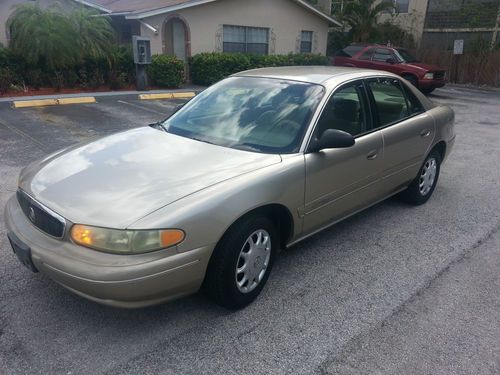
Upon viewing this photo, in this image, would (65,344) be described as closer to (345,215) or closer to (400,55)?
(345,215)

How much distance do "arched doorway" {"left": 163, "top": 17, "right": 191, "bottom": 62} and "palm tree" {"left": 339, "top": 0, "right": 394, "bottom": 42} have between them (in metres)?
10.0

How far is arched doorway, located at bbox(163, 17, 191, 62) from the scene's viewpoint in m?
15.3

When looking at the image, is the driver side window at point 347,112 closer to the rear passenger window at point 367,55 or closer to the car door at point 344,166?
the car door at point 344,166

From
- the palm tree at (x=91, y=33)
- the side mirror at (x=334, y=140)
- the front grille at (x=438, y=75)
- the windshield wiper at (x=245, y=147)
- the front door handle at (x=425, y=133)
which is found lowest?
the front door handle at (x=425, y=133)

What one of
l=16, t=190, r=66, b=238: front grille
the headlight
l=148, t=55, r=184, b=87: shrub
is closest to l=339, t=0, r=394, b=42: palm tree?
l=148, t=55, r=184, b=87: shrub

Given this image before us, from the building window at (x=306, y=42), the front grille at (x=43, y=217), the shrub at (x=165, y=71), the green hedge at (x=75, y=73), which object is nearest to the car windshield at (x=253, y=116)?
the front grille at (x=43, y=217)

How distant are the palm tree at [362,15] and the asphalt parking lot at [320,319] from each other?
19243 millimetres

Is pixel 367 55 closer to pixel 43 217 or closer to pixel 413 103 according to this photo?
pixel 413 103

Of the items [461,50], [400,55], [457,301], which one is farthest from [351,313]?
[461,50]

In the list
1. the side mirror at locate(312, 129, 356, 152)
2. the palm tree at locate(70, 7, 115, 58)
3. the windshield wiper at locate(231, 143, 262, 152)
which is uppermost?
the palm tree at locate(70, 7, 115, 58)

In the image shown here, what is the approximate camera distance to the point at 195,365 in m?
2.55

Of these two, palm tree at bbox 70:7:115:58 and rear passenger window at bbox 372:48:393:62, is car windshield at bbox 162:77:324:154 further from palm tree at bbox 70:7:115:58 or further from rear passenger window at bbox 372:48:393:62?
rear passenger window at bbox 372:48:393:62

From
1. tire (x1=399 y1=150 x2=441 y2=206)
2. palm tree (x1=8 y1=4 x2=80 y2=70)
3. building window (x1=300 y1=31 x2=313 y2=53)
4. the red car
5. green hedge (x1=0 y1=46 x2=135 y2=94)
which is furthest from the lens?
building window (x1=300 y1=31 x2=313 y2=53)

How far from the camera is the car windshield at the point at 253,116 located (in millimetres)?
3428
